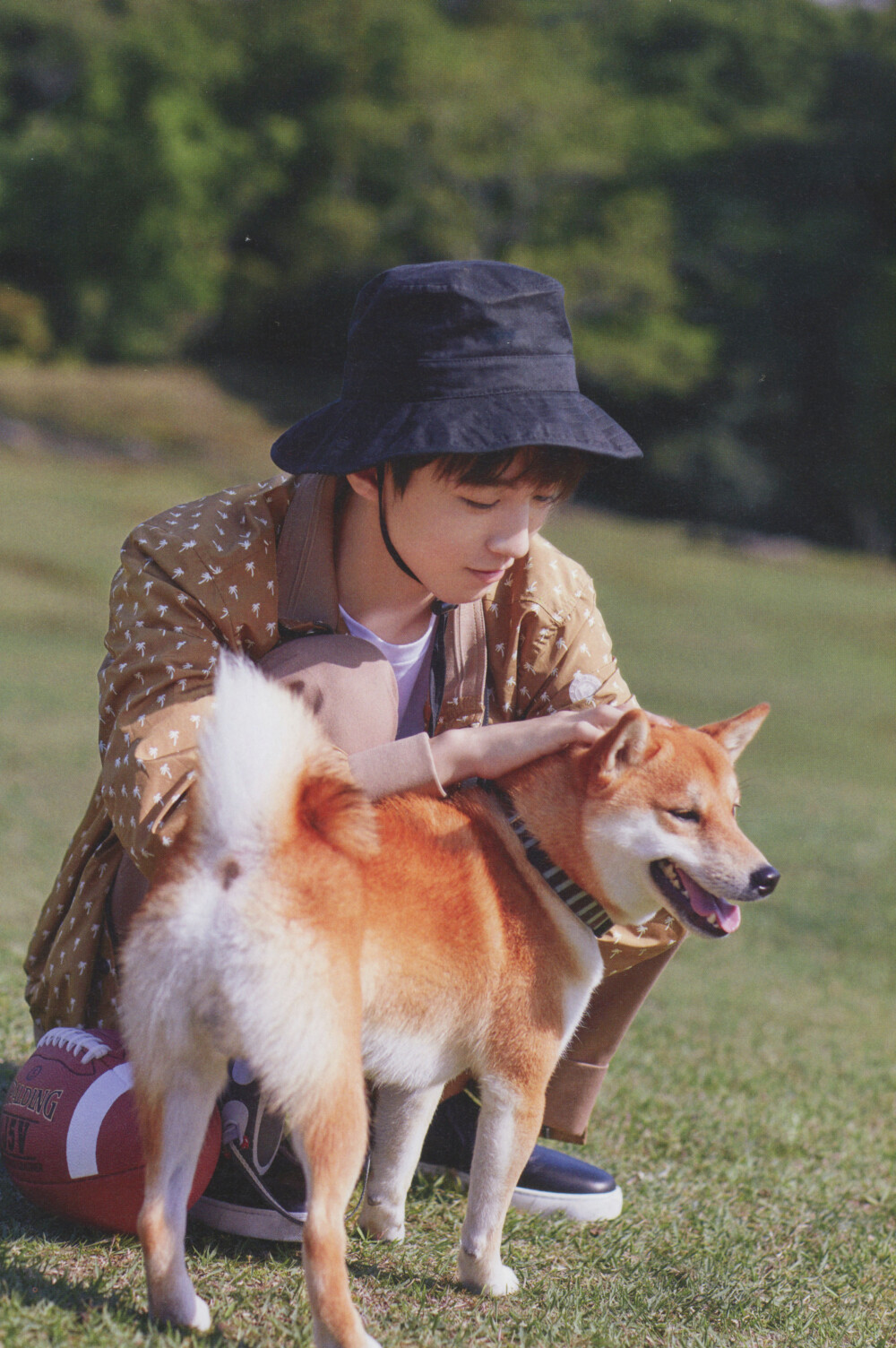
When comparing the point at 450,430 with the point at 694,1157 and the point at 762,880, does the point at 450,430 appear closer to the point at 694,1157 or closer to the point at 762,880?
the point at 762,880

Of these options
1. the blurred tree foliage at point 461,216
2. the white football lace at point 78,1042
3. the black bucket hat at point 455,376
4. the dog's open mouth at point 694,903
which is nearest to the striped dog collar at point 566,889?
the dog's open mouth at point 694,903

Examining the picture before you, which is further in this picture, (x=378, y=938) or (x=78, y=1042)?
(x=78, y=1042)

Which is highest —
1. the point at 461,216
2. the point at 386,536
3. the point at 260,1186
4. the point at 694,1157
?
the point at 386,536

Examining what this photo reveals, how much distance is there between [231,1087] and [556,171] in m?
41.1

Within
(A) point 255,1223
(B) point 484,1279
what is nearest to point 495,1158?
(B) point 484,1279

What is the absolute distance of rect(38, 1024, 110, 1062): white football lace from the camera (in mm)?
2592

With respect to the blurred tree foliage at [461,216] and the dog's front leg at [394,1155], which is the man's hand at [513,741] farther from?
the blurred tree foliage at [461,216]

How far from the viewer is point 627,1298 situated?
256cm

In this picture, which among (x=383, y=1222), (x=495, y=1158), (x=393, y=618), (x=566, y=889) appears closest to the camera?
(x=495, y=1158)

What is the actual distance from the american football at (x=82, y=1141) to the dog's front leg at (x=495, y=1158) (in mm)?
480

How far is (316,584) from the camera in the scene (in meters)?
2.78

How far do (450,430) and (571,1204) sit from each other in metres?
1.70

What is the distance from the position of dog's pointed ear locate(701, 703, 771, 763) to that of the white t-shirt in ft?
2.02

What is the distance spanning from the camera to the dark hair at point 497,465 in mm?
2469
